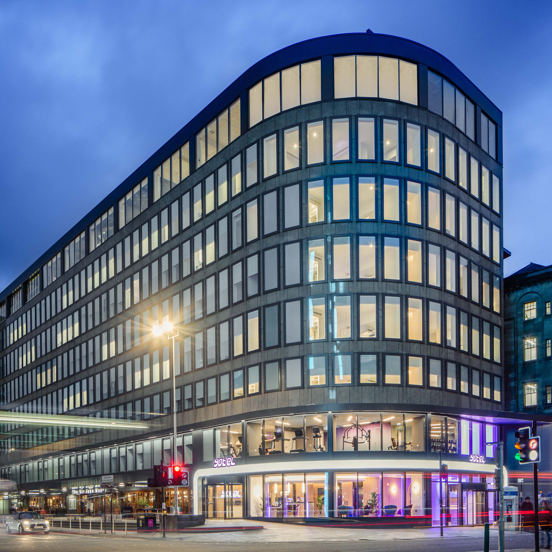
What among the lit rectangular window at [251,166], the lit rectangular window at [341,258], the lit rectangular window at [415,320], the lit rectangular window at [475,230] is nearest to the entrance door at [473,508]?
the lit rectangular window at [415,320]

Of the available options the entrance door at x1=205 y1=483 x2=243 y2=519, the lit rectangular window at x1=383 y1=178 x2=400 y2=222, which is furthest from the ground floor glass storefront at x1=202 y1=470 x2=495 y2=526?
the lit rectangular window at x1=383 y1=178 x2=400 y2=222

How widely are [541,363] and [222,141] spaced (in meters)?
35.1

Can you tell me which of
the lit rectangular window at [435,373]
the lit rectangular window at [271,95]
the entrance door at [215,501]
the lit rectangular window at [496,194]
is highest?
the lit rectangular window at [271,95]

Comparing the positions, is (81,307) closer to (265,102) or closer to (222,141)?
(222,141)

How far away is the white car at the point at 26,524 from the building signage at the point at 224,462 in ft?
44.7

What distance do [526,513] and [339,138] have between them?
26980mm

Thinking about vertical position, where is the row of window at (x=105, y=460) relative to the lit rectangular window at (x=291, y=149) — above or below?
below

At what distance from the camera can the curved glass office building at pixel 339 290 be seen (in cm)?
4872

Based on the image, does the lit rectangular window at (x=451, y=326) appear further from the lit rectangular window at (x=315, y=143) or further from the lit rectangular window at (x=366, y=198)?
the lit rectangular window at (x=315, y=143)

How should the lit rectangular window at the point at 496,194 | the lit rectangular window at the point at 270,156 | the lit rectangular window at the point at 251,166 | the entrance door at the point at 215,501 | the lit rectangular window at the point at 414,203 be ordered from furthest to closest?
the lit rectangular window at the point at 496,194
the lit rectangular window at the point at 251,166
the entrance door at the point at 215,501
the lit rectangular window at the point at 270,156
the lit rectangular window at the point at 414,203

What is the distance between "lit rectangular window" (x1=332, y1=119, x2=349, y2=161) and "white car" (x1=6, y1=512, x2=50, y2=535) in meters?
30.9

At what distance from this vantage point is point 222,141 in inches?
2392

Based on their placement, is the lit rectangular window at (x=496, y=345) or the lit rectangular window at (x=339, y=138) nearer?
the lit rectangular window at (x=339, y=138)

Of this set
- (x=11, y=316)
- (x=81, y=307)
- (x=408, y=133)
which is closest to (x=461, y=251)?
(x=408, y=133)
